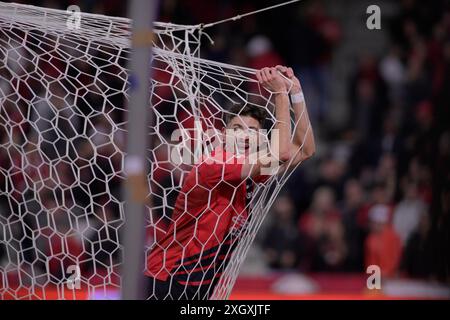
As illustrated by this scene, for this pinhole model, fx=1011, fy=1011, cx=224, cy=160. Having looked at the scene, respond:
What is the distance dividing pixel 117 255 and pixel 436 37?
16.3 ft

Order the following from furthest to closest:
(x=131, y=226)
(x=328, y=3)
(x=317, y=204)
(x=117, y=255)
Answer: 1. (x=328, y=3)
2. (x=317, y=204)
3. (x=117, y=255)
4. (x=131, y=226)

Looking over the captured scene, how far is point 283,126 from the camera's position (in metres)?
4.03

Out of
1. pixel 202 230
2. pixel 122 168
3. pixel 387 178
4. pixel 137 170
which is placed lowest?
pixel 387 178

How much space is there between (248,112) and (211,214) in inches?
17.8

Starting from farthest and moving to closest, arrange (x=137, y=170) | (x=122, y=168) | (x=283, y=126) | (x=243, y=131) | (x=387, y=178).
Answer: (x=387, y=178) < (x=122, y=168) < (x=243, y=131) < (x=283, y=126) < (x=137, y=170)

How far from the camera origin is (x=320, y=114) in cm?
938

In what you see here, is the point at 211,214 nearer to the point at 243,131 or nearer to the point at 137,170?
the point at 243,131

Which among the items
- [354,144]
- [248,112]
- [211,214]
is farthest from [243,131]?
[354,144]

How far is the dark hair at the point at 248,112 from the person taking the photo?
420cm

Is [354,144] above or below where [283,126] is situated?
below

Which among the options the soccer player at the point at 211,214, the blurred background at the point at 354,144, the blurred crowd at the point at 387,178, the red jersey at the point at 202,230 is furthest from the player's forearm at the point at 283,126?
the blurred crowd at the point at 387,178

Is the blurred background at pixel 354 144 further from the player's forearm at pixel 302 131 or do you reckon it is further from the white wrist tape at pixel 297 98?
the white wrist tape at pixel 297 98
